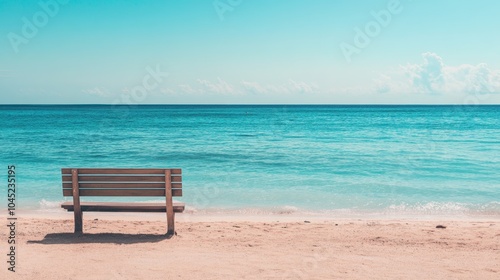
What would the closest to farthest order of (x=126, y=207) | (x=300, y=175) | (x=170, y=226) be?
(x=126, y=207) → (x=170, y=226) → (x=300, y=175)

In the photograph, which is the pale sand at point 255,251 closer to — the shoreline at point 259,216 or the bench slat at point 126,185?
the bench slat at point 126,185

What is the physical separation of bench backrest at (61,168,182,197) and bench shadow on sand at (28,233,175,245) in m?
0.78

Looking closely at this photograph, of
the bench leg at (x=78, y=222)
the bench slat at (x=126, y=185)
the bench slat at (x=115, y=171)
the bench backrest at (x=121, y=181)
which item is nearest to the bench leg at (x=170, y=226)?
the bench backrest at (x=121, y=181)

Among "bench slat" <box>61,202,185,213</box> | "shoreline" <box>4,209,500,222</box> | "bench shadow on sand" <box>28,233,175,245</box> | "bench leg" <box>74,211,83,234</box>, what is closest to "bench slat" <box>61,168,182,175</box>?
"bench slat" <box>61,202,185,213</box>

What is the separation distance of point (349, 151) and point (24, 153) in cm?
1891

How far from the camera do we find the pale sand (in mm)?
5496

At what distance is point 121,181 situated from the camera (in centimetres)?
704

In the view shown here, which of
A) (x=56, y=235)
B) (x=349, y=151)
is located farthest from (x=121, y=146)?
Answer: (x=56, y=235)

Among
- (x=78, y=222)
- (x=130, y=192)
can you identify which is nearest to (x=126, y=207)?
(x=130, y=192)

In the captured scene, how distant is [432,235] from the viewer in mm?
7672

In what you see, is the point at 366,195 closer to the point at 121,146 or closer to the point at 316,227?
the point at 316,227

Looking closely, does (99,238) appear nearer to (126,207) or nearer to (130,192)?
(126,207)

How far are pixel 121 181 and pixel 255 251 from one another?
2.49 meters

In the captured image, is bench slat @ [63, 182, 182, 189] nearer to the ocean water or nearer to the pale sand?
the pale sand
